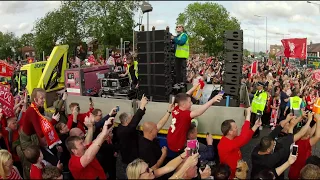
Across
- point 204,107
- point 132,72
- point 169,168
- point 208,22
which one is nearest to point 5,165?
point 169,168

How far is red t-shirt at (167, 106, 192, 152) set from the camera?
456cm

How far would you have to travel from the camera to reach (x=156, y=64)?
24.3 ft

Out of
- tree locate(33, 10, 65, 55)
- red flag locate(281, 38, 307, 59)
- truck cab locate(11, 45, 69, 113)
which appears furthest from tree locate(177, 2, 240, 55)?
truck cab locate(11, 45, 69, 113)

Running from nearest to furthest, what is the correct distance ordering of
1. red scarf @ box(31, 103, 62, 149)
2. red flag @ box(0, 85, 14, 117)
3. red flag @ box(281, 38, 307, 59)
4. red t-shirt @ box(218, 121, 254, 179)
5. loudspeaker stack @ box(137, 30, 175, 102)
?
red t-shirt @ box(218, 121, 254, 179) < red scarf @ box(31, 103, 62, 149) < red flag @ box(0, 85, 14, 117) < loudspeaker stack @ box(137, 30, 175, 102) < red flag @ box(281, 38, 307, 59)

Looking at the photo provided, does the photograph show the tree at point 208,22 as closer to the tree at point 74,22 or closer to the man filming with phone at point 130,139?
the tree at point 74,22

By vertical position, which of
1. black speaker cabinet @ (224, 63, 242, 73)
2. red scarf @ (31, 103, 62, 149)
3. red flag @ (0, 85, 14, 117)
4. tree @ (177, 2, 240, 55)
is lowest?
red scarf @ (31, 103, 62, 149)

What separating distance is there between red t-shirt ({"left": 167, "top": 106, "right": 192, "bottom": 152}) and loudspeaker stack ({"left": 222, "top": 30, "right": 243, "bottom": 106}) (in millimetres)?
2212

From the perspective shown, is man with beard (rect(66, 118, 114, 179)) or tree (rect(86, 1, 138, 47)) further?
tree (rect(86, 1, 138, 47))

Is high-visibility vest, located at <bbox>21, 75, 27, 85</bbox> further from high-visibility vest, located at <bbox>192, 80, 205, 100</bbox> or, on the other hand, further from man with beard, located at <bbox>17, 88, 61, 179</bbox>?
man with beard, located at <bbox>17, 88, 61, 179</bbox>

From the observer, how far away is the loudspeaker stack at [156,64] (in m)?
7.32

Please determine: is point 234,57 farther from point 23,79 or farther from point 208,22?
point 208,22

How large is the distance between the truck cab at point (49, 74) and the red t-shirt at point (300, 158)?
734 cm

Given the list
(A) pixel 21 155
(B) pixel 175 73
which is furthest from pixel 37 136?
(B) pixel 175 73

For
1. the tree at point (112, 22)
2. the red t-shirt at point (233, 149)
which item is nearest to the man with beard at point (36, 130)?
the red t-shirt at point (233, 149)
